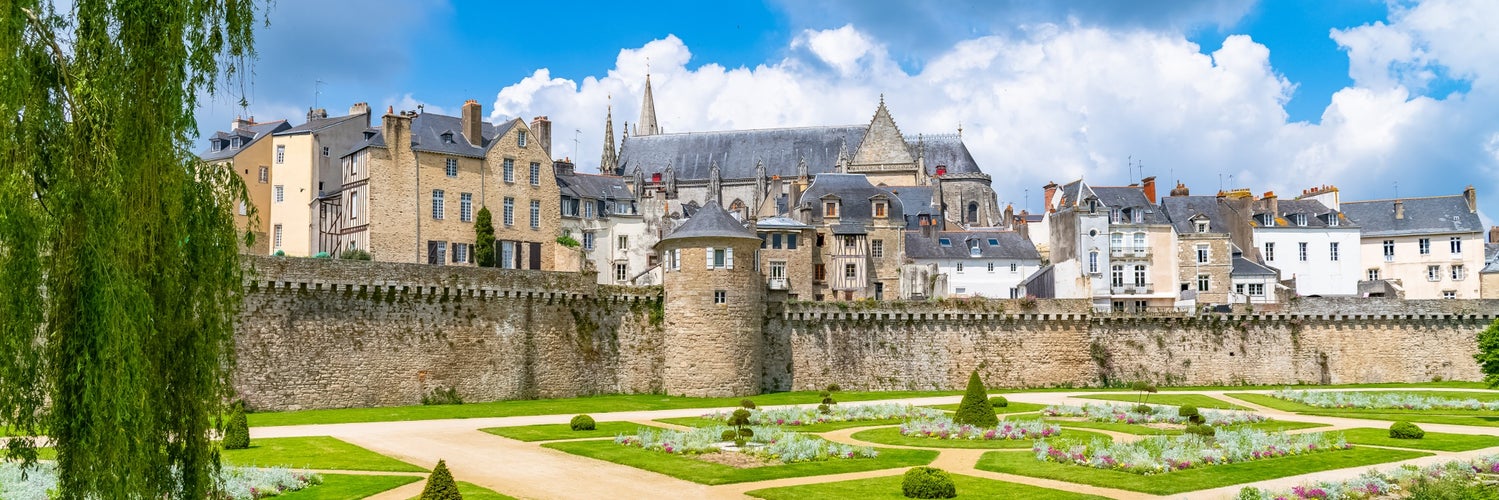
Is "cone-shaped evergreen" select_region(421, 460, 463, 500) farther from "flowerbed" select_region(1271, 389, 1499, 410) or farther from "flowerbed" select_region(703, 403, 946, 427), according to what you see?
"flowerbed" select_region(1271, 389, 1499, 410)

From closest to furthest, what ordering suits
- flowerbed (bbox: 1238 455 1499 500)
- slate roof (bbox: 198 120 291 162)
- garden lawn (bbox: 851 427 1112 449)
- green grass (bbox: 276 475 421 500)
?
green grass (bbox: 276 475 421 500) < flowerbed (bbox: 1238 455 1499 500) < garden lawn (bbox: 851 427 1112 449) < slate roof (bbox: 198 120 291 162)

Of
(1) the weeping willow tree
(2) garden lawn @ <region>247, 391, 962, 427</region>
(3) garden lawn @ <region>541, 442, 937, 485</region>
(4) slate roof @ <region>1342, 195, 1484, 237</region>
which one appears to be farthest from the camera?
(4) slate roof @ <region>1342, 195, 1484, 237</region>

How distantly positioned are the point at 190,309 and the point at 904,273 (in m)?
49.5

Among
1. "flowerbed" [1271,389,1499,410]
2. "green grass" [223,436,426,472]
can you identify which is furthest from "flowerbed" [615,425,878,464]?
"flowerbed" [1271,389,1499,410]

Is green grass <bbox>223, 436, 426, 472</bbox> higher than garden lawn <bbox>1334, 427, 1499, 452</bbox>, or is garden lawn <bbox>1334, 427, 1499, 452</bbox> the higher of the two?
green grass <bbox>223, 436, 426, 472</bbox>

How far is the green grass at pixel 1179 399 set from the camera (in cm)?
3699

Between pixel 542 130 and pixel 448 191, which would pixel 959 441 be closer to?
pixel 448 191

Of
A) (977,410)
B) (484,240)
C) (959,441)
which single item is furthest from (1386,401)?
(484,240)

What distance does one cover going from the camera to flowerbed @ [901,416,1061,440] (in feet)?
91.2

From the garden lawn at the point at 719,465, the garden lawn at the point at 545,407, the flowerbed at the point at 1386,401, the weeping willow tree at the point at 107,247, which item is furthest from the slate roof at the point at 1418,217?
the weeping willow tree at the point at 107,247

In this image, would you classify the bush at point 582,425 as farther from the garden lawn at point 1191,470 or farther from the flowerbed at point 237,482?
the garden lawn at point 1191,470

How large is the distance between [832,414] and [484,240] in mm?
22095

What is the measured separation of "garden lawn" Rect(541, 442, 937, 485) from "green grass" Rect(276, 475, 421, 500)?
14.9 ft

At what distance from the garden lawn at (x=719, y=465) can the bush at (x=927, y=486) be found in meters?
2.88
